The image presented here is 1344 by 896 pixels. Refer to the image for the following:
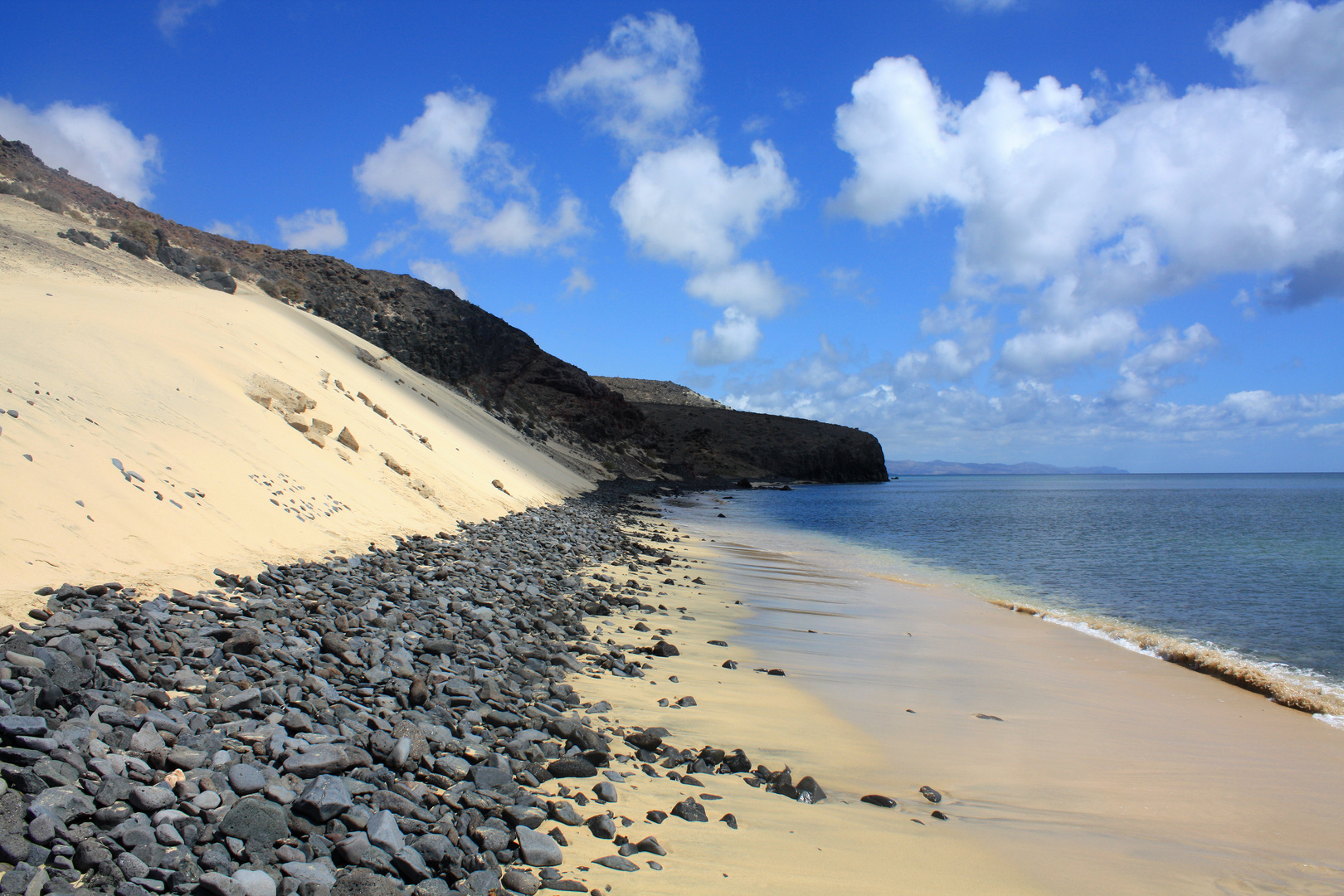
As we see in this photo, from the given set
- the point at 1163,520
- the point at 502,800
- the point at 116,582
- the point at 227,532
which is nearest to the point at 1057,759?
the point at 502,800

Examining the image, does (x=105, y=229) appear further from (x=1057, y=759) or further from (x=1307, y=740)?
(x=1307, y=740)

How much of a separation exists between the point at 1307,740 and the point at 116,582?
34.0 ft

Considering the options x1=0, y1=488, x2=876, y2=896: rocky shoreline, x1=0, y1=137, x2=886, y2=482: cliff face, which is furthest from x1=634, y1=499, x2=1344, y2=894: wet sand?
x1=0, y1=137, x2=886, y2=482: cliff face

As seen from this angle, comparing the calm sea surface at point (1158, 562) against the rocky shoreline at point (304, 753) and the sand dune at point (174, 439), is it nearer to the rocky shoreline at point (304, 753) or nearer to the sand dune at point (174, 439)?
the rocky shoreline at point (304, 753)

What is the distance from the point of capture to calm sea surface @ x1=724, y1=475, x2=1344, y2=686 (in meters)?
11.3

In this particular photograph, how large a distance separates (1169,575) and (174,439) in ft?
65.8

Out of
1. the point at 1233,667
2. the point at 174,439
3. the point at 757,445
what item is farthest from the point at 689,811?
the point at 757,445

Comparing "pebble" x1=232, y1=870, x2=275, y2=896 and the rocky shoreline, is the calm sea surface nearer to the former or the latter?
the rocky shoreline

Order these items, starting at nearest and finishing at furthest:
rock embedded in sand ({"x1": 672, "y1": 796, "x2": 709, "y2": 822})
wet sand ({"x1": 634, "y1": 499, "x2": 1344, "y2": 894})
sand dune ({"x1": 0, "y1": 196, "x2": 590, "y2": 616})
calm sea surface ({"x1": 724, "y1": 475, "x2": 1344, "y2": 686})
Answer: rock embedded in sand ({"x1": 672, "y1": 796, "x2": 709, "y2": 822}), wet sand ({"x1": 634, "y1": 499, "x2": 1344, "y2": 894}), sand dune ({"x1": 0, "y1": 196, "x2": 590, "y2": 616}), calm sea surface ({"x1": 724, "y1": 475, "x2": 1344, "y2": 686})

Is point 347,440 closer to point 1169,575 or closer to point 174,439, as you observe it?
point 174,439

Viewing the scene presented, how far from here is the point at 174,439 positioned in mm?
8172

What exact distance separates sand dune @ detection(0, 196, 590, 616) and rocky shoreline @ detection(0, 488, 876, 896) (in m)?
0.83

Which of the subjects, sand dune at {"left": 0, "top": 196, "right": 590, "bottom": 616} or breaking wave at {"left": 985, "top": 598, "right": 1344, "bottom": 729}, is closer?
sand dune at {"left": 0, "top": 196, "right": 590, "bottom": 616}

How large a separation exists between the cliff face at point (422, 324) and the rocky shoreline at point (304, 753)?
17852mm
